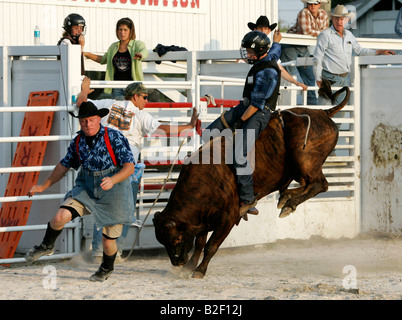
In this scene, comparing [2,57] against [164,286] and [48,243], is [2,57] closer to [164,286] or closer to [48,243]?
[48,243]

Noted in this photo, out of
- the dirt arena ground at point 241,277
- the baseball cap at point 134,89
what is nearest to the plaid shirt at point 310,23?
the dirt arena ground at point 241,277

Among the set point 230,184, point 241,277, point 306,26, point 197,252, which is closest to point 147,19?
point 306,26

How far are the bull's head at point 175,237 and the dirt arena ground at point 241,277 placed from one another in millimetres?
197

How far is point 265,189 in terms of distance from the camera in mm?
8430

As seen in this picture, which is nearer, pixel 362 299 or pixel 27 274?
pixel 362 299

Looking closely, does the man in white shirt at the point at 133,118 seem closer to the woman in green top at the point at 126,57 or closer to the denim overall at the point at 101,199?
the denim overall at the point at 101,199

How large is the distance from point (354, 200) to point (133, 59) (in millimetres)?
3538

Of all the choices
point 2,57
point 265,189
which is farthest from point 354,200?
point 2,57

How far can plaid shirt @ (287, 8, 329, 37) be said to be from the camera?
42.1ft

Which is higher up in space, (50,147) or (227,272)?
(50,147)

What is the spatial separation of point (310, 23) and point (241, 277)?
6.00 m

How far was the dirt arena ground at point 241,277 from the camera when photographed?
23.1ft

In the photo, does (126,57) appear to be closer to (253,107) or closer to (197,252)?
(253,107)
